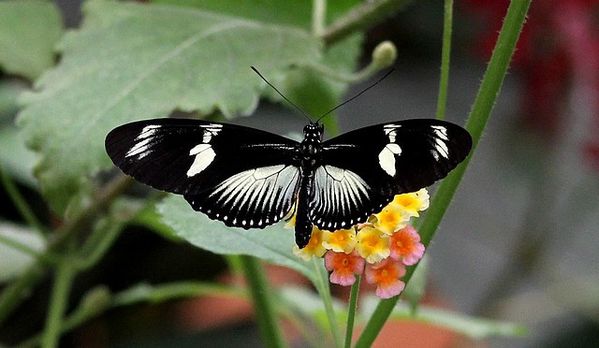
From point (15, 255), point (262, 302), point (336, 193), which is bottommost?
point (15, 255)

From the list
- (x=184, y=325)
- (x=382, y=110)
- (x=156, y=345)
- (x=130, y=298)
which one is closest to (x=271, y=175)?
(x=130, y=298)

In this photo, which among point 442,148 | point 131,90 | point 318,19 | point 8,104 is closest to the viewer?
point 442,148

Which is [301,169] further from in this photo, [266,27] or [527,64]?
[527,64]

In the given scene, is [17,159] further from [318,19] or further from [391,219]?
[391,219]

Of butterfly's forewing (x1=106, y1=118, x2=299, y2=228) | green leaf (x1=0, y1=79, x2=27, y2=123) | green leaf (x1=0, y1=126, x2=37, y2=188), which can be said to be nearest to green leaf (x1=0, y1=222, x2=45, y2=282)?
green leaf (x1=0, y1=126, x2=37, y2=188)

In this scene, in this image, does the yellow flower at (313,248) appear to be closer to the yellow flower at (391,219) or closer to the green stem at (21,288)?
the yellow flower at (391,219)

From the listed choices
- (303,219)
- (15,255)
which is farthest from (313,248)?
(15,255)
